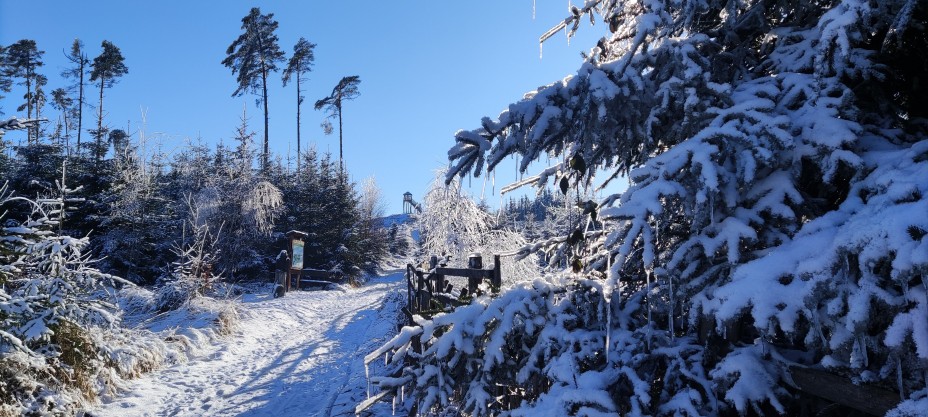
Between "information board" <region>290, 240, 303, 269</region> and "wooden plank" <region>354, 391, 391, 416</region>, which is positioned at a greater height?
"information board" <region>290, 240, 303, 269</region>

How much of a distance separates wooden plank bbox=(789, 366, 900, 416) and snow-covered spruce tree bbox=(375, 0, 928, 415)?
6cm

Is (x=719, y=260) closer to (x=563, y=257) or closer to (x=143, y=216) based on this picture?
(x=563, y=257)

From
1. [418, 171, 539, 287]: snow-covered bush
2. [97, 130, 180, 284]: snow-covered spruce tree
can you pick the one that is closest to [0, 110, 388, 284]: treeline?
[97, 130, 180, 284]: snow-covered spruce tree

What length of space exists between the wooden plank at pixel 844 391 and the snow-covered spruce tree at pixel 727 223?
0.19 ft

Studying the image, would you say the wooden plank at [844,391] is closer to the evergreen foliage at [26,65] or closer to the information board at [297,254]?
the information board at [297,254]

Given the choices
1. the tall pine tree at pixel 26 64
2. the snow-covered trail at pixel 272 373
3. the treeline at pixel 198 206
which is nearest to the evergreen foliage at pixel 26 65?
the tall pine tree at pixel 26 64

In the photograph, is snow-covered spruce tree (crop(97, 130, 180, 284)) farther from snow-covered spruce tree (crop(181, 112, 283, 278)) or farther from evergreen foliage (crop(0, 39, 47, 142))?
evergreen foliage (crop(0, 39, 47, 142))

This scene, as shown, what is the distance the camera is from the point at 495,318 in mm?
2527

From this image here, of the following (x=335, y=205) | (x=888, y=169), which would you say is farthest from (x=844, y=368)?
(x=335, y=205)

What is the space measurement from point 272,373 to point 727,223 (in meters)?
8.14

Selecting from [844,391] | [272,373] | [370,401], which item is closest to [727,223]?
[844,391]

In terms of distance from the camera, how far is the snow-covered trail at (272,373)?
21.3ft

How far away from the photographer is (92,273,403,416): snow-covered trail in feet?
21.3

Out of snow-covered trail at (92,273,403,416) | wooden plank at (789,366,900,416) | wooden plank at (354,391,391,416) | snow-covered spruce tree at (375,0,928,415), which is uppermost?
snow-covered spruce tree at (375,0,928,415)
